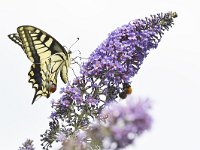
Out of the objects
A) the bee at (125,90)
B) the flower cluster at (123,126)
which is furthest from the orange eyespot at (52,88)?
the flower cluster at (123,126)

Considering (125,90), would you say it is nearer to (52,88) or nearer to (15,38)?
(52,88)

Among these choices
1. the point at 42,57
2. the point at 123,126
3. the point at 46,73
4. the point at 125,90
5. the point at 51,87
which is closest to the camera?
the point at 123,126

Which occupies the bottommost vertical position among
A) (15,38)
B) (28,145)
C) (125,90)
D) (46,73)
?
(28,145)

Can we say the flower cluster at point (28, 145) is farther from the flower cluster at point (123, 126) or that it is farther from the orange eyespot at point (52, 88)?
the flower cluster at point (123, 126)

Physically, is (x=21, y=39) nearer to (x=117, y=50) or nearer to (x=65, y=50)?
(x=65, y=50)

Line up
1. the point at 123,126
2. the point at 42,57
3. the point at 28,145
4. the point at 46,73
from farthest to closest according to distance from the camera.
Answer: the point at 46,73
the point at 42,57
the point at 28,145
the point at 123,126

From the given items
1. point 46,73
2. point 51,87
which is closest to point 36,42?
point 46,73

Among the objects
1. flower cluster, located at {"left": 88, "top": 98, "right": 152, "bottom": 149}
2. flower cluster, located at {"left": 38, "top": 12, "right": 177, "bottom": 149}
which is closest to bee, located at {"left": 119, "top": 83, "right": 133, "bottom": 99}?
flower cluster, located at {"left": 38, "top": 12, "right": 177, "bottom": 149}
